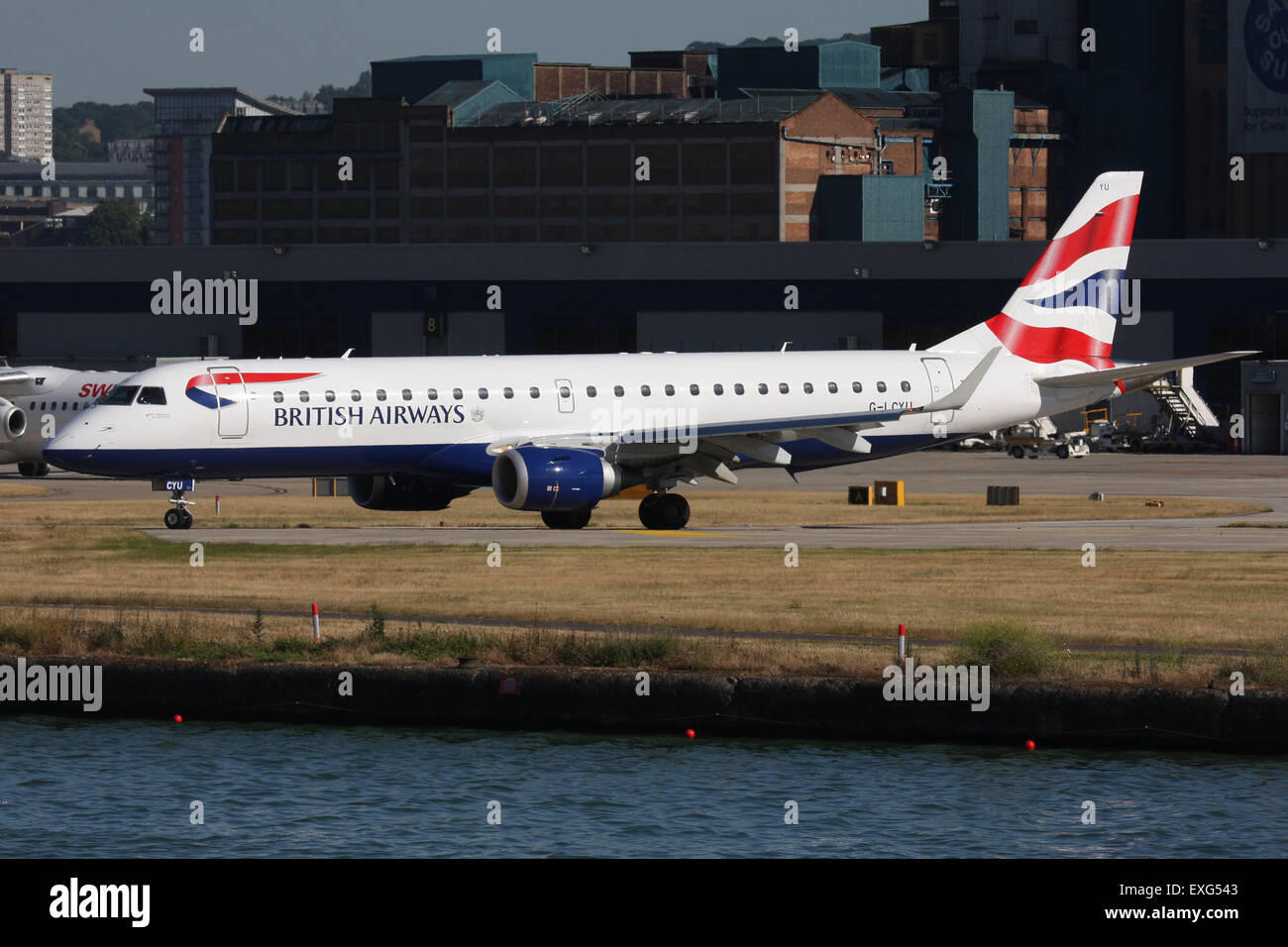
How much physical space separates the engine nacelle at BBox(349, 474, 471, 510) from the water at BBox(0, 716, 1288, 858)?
21.6 meters

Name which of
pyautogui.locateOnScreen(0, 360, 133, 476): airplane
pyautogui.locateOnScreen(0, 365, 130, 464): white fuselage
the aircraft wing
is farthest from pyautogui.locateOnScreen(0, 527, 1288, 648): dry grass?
pyautogui.locateOnScreen(0, 365, 130, 464): white fuselage

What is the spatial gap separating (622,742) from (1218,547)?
2183 cm

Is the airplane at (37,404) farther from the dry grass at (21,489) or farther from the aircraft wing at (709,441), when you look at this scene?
the aircraft wing at (709,441)

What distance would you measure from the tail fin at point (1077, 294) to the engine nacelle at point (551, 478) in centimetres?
1391

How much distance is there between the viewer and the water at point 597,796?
23.8 m

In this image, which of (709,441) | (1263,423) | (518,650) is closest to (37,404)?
(709,441)

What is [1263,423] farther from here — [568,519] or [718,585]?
[718,585]

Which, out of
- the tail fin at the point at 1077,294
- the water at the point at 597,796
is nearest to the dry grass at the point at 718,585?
the water at the point at 597,796

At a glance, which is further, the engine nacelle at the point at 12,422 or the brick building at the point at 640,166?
the brick building at the point at 640,166

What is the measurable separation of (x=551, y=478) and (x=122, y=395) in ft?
36.8

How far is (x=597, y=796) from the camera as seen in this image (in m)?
25.8

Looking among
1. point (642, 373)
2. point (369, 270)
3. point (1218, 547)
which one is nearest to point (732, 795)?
point (1218, 547)
